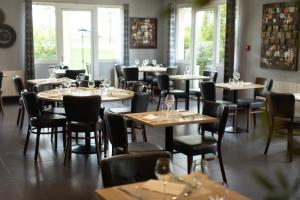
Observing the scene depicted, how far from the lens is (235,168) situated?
4980mm

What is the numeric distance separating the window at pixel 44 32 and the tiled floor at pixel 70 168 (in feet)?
14.1

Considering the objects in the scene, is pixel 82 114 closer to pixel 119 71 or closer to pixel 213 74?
pixel 213 74

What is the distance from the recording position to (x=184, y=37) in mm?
11516

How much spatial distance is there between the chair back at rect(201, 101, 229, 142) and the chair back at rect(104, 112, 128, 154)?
3.31 ft

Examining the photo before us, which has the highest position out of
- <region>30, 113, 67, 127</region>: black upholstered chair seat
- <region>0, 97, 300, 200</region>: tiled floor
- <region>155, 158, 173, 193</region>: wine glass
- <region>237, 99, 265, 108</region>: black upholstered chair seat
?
<region>155, 158, 173, 193</region>: wine glass

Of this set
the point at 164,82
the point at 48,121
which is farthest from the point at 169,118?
the point at 164,82

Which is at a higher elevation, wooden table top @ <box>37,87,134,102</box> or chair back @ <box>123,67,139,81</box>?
chair back @ <box>123,67,139,81</box>

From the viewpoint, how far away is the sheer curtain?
32.4 feet

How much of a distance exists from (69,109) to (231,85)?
3383 mm

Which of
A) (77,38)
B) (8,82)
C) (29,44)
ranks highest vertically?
(77,38)

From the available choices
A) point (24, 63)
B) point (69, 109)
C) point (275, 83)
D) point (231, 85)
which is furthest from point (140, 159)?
point (24, 63)

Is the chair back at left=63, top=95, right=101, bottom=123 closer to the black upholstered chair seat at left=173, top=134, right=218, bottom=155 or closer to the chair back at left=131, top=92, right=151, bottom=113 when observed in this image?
the chair back at left=131, top=92, right=151, bottom=113

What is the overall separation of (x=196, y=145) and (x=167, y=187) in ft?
6.99

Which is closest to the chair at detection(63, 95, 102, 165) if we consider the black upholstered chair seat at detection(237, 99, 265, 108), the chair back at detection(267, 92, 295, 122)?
the chair back at detection(267, 92, 295, 122)
